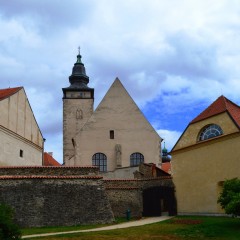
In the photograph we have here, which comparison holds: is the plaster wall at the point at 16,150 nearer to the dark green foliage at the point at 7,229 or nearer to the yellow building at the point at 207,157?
the yellow building at the point at 207,157

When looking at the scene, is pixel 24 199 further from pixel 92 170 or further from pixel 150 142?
pixel 150 142

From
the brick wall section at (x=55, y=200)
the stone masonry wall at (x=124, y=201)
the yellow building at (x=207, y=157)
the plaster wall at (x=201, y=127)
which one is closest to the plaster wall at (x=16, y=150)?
the brick wall section at (x=55, y=200)

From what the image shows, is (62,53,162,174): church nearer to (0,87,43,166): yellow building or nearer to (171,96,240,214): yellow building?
(0,87,43,166): yellow building

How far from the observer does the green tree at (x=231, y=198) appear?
18.3 meters

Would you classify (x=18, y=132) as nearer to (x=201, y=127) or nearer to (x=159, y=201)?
(x=159, y=201)

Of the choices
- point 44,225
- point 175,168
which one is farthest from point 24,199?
point 175,168

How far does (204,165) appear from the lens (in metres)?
26.7

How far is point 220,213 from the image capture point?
25094mm

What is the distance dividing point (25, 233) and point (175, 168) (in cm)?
1336

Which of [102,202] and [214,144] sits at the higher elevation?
[214,144]

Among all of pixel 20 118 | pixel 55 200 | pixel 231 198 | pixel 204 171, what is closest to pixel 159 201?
pixel 204 171

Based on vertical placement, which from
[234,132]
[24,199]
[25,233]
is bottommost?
[25,233]

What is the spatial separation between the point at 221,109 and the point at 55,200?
1260 cm

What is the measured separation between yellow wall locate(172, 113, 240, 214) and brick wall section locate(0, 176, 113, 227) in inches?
267
